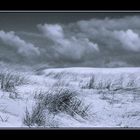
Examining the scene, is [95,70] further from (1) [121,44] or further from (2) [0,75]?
(2) [0,75]

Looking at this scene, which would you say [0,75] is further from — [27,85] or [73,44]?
[73,44]

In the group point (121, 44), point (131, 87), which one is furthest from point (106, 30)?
point (131, 87)

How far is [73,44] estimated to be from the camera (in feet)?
22.3

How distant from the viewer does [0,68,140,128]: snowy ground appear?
6.62 m

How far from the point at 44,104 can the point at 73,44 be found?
77 centimetres

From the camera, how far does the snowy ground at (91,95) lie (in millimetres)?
6621

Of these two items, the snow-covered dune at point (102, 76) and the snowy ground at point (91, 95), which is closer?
the snowy ground at point (91, 95)

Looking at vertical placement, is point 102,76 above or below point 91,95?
above

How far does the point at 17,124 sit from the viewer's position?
6574 mm

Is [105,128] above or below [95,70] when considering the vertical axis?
below

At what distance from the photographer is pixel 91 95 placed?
6.73 m

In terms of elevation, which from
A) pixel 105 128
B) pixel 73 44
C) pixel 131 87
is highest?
pixel 73 44

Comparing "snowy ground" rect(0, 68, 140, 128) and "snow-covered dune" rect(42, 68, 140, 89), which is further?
"snow-covered dune" rect(42, 68, 140, 89)
